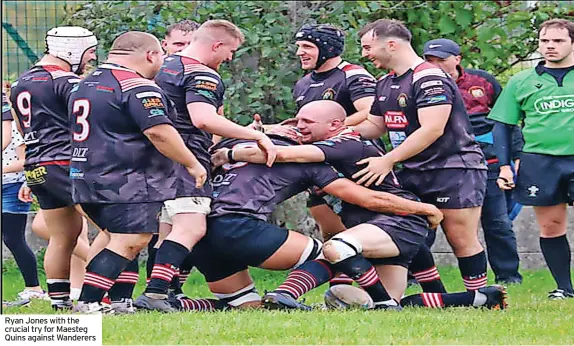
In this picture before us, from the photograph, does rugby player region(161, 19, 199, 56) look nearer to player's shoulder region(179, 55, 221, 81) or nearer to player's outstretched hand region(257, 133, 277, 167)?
player's shoulder region(179, 55, 221, 81)

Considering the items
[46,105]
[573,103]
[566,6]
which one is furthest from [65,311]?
[566,6]

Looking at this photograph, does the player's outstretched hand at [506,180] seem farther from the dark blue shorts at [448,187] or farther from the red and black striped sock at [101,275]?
the red and black striped sock at [101,275]

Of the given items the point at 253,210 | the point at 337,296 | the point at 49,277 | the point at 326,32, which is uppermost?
the point at 326,32

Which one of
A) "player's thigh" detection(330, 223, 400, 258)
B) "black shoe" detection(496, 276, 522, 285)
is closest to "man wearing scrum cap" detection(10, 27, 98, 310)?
"player's thigh" detection(330, 223, 400, 258)

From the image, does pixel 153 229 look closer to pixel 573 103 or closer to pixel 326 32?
pixel 326 32

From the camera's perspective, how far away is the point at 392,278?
8047mm

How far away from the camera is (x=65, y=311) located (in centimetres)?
802

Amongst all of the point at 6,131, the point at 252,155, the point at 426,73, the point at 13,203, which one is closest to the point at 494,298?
the point at 426,73

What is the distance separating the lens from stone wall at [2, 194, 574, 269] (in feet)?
39.0

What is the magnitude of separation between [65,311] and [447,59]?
3.77 meters

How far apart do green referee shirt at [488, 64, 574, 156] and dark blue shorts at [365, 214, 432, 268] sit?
1.63 meters

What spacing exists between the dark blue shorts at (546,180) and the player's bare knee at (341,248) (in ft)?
6.74

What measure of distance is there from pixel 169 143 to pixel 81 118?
61 cm

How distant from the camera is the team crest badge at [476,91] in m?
10.5
